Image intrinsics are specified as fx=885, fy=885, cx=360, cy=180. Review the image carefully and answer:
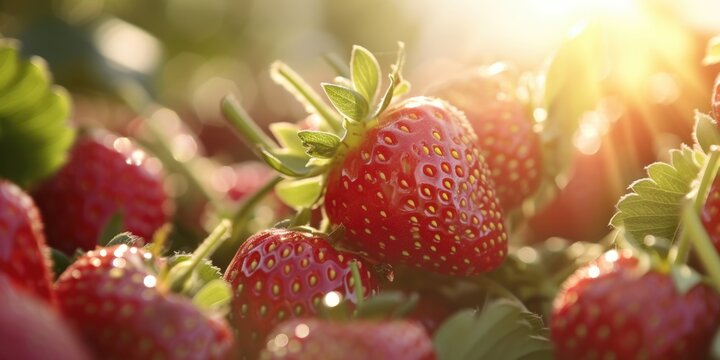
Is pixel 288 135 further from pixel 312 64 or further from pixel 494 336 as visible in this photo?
pixel 312 64

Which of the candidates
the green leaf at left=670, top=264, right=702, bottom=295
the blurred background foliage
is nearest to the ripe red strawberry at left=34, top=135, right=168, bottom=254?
the blurred background foliage

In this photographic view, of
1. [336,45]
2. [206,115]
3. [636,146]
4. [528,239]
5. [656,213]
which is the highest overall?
[656,213]

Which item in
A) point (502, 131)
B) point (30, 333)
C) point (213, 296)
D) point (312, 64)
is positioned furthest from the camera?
point (312, 64)

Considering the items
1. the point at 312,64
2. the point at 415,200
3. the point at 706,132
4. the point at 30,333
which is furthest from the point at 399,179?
the point at 312,64

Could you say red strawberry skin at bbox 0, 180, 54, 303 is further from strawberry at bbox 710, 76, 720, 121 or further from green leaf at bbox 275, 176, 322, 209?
strawberry at bbox 710, 76, 720, 121

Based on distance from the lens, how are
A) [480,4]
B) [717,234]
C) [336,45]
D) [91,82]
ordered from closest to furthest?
[717,234] → [91,82] → [480,4] → [336,45]

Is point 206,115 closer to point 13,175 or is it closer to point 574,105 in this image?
point 13,175

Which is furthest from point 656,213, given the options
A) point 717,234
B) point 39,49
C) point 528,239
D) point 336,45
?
point 336,45

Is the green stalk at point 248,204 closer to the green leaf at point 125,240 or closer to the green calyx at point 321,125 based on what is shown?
the green calyx at point 321,125
